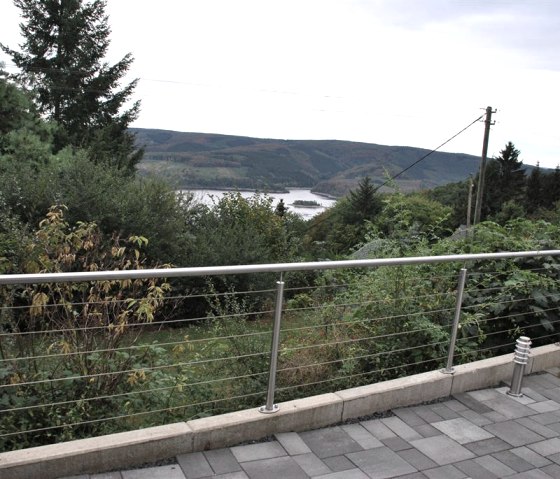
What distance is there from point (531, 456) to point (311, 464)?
4.54 ft

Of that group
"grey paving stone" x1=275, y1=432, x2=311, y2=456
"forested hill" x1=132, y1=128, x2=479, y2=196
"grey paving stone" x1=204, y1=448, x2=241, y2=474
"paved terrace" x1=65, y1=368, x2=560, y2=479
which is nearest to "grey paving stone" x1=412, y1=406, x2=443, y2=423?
"paved terrace" x1=65, y1=368, x2=560, y2=479

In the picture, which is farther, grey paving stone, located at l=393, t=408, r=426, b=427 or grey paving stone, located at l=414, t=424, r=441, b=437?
grey paving stone, located at l=393, t=408, r=426, b=427

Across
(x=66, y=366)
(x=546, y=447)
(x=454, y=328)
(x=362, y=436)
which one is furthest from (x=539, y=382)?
(x=66, y=366)

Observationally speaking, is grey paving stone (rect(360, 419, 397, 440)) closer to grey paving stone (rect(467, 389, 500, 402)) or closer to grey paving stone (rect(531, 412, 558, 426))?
grey paving stone (rect(467, 389, 500, 402))

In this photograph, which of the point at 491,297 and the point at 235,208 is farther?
the point at 235,208

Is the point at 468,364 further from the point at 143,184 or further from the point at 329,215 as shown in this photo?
the point at 329,215

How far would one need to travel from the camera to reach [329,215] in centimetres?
5653

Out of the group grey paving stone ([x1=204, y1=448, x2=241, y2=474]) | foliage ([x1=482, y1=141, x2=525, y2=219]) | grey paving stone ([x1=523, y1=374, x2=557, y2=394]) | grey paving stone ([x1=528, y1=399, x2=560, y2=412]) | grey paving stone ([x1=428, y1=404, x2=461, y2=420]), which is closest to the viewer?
grey paving stone ([x1=204, y1=448, x2=241, y2=474])

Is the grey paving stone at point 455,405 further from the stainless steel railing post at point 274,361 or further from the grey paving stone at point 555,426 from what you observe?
the stainless steel railing post at point 274,361

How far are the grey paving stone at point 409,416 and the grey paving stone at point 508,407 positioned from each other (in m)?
0.66

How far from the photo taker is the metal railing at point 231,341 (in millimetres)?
2951

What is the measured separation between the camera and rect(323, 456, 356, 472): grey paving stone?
275 cm

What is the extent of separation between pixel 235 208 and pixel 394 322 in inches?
623

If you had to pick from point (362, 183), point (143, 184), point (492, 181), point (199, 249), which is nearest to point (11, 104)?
point (143, 184)
